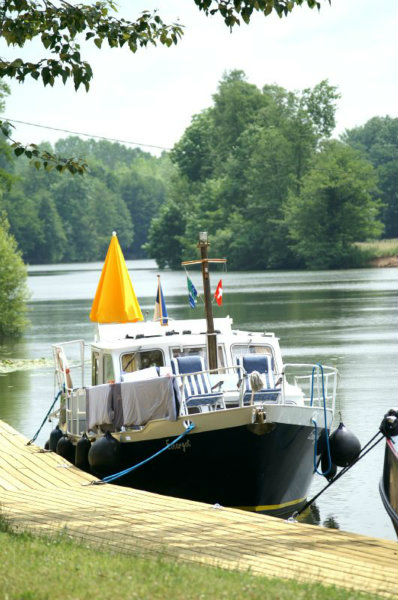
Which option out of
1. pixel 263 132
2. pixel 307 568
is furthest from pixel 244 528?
pixel 263 132

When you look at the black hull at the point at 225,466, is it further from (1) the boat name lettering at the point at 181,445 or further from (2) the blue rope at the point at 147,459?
(2) the blue rope at the point at 147,459

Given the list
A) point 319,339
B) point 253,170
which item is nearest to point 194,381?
point 319,339

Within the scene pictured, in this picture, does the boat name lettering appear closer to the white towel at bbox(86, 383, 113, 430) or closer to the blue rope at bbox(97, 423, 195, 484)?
the blue rope at bbox(97, 423, 195, 484)

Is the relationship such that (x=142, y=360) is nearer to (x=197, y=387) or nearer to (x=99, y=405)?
(x=99, y=405)

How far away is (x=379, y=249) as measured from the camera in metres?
106

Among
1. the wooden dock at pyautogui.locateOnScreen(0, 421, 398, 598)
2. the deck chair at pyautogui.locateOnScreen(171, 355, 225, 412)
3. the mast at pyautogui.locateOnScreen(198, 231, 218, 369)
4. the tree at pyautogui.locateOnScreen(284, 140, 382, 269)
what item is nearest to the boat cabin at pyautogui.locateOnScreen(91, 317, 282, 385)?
the mast at pyautogui.locateOnScreen(198, 231, 218, 369)

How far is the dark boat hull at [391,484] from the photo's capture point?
1019 centimetres

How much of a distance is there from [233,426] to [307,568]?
548 centimetres

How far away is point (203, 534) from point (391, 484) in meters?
1.96

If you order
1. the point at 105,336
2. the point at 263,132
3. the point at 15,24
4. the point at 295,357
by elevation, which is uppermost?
the point at 263,132

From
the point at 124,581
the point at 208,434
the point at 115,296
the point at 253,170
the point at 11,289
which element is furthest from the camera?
the point at 253,170

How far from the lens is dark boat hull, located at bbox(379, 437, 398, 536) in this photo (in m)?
10.2

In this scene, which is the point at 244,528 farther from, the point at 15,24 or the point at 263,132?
the point at 263,132

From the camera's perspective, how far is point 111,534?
33.5 feet
